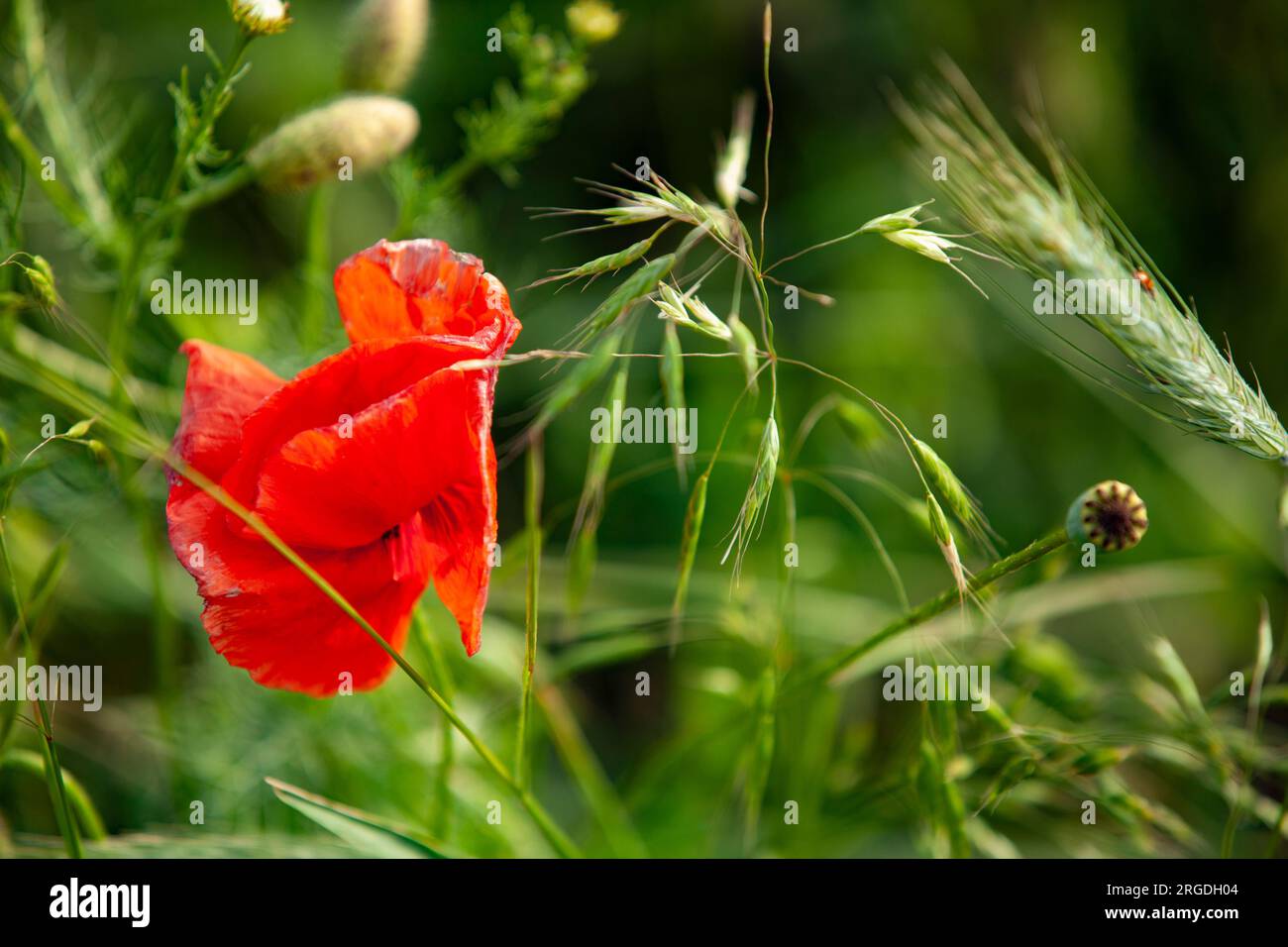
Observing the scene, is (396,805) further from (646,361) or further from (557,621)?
(646,361)

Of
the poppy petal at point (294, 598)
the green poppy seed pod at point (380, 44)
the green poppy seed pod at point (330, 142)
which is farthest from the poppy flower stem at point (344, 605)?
the green poppy seed pod at point (380, 44)

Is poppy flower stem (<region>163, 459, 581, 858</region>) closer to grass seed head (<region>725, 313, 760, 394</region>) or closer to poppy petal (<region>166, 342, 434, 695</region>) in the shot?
poppy petal (<region>166, 342, 434, 695</region>)

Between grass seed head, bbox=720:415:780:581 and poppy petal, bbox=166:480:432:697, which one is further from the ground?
grass seed head, bbox=720:415:780:581

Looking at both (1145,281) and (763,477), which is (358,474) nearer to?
(763,477)

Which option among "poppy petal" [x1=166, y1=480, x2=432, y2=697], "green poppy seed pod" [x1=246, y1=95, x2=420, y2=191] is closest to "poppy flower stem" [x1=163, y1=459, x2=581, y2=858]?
"poppy petal" [x1=166, y1=480, x2=432, y2=697]

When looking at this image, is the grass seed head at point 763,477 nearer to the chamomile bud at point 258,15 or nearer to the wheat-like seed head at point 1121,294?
the wheat-like seed head at point 1121,294
